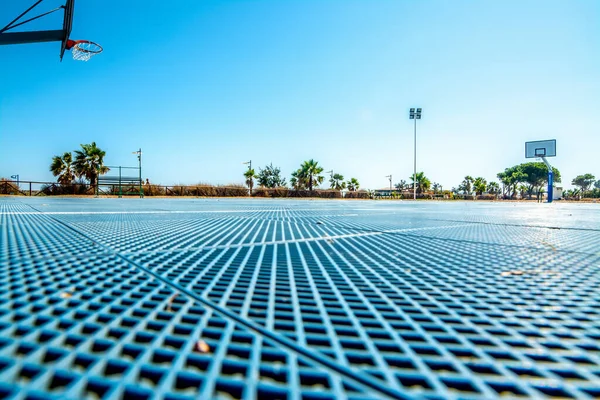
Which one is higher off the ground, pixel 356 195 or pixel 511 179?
pixel 511 179

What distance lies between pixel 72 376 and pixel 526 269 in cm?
149

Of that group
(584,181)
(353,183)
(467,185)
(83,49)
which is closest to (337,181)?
(353,183)

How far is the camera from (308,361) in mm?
490

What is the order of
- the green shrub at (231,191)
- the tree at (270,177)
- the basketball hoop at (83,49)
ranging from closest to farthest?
the basketball hoop at (83,49)
the green shrub at (231,191)
the tree at (270,177)

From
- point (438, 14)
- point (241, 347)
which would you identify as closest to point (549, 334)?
point (241, 347)

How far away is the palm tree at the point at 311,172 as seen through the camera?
50.8m

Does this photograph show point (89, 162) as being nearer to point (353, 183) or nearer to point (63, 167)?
point (63, 167)

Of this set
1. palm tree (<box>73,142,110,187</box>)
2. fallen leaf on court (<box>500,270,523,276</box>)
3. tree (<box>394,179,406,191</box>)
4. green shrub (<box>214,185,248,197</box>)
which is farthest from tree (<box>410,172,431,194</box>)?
fallen leaf on court (<box>500,270,523,276</box>)

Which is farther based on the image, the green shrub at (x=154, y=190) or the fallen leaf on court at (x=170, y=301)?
the green shrub at (x=154, y=190)

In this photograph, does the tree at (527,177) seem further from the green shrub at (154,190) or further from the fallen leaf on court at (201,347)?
the fallen leaf on court at (201,347)

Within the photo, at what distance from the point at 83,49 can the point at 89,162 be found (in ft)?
95.0

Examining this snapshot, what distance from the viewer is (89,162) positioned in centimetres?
3300

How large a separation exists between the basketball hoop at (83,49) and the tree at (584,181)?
125180 millimetres

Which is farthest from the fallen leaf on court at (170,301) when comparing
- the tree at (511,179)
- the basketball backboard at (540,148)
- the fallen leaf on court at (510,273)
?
the tree at (511,179)
